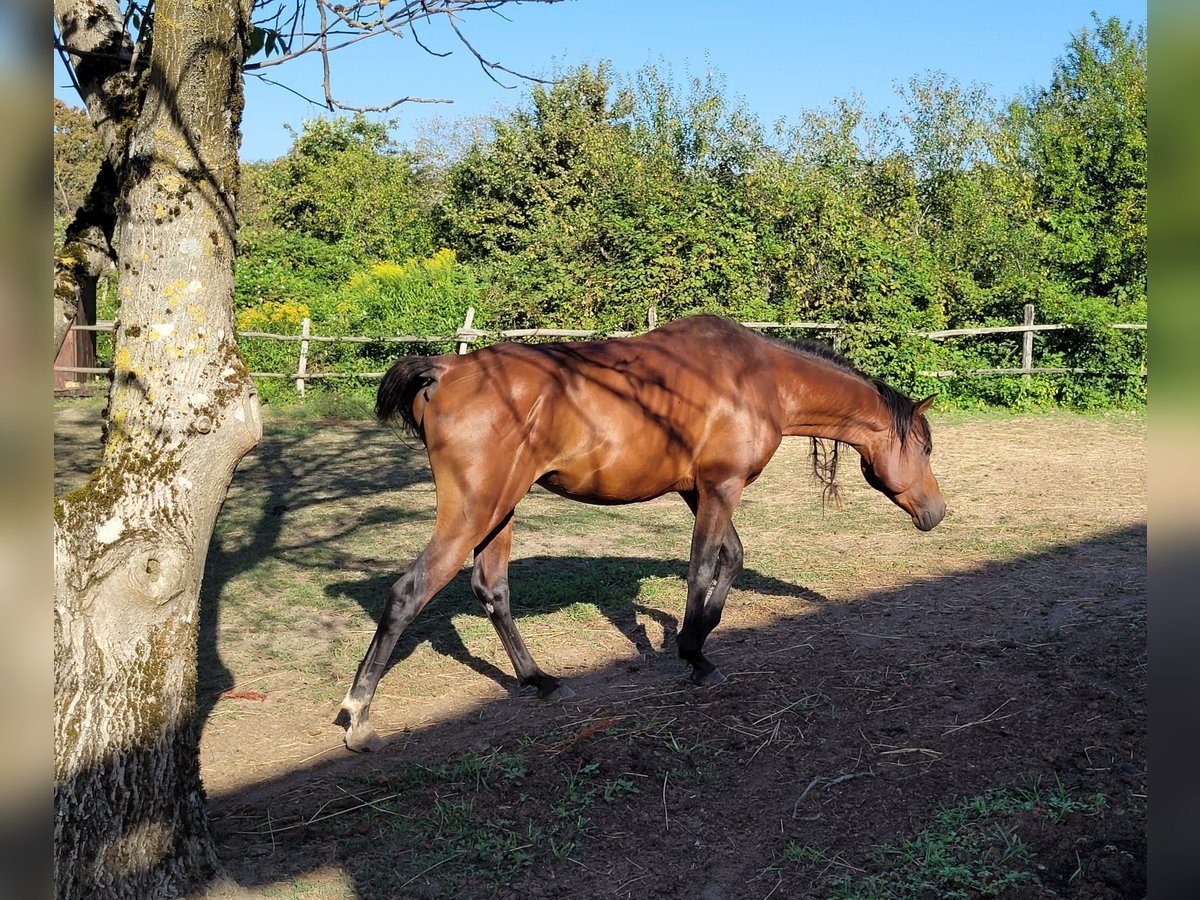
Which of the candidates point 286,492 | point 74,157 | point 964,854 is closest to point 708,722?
point 964,854

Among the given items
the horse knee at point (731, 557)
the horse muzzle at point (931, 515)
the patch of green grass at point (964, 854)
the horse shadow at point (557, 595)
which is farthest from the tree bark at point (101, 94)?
the horse muzzle at point (931, 515)

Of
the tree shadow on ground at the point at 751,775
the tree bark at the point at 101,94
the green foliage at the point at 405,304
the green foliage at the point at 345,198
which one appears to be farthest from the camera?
the green foliage at the point at 345,198

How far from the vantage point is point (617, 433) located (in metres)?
5.31

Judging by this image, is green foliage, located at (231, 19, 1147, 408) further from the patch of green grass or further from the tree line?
the patch of green grass

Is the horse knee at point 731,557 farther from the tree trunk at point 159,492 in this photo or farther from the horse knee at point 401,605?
the tree trunk at point 159,492

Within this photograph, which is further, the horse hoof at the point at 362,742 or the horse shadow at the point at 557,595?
the horse shadow at the point at 557,595

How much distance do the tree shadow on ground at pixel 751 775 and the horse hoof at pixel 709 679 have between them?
0.09m

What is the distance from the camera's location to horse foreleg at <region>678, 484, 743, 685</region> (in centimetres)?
531

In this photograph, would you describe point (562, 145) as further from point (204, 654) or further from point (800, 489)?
point (204, 654)

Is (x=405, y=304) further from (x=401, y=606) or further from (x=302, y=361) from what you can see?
(x=401, y=606)

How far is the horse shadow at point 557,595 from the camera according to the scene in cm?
620

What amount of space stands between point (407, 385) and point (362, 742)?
178 cm

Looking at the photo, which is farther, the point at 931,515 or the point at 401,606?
the point at 931,515

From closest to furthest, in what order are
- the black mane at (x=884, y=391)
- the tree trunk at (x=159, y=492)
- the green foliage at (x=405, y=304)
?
the tree trunk at (x=159, y=492), the black mane at (x=884, y=391), the green foliage at (x=405, y=304)
